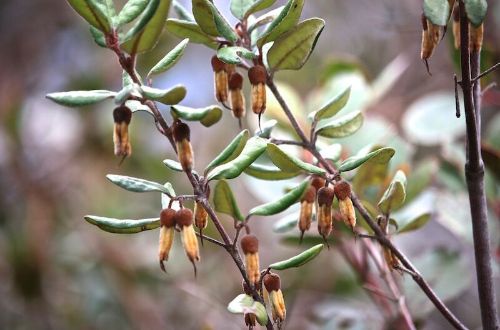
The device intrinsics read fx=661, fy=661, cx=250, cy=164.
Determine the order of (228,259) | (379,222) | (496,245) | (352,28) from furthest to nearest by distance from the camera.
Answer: (352,28) < (228,259) < (496,245) < (379,222)

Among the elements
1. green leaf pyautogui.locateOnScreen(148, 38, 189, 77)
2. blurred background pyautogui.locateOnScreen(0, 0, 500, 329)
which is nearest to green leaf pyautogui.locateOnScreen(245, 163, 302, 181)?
green leaf pyautogui.locateOnScreen(148, 38, 189, 77)

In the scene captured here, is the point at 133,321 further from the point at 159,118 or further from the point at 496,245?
the point at 159,118

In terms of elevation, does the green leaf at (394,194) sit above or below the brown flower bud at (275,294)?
above

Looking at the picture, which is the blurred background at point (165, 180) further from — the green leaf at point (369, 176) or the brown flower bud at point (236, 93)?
the brown flower bud at point (236, 93)

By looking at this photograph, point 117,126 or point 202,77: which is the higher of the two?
point 117,126

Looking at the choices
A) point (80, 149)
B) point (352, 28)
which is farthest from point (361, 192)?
point (352, 28)

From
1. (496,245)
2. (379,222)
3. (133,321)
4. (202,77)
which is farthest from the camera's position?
(202,77)

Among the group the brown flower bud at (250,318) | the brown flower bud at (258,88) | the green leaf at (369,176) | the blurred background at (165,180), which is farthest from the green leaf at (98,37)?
the blurred background at (165,180)

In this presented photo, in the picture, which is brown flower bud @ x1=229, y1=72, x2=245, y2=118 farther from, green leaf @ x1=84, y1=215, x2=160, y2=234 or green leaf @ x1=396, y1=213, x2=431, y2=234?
green leaf @ x1=396, y1=213, x2=431, y2=234
